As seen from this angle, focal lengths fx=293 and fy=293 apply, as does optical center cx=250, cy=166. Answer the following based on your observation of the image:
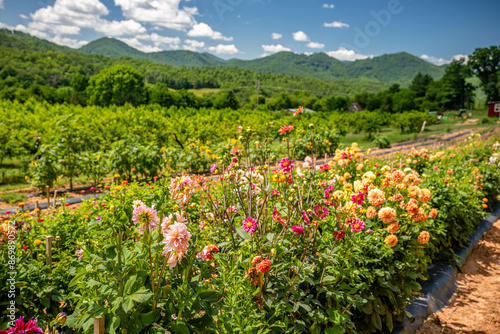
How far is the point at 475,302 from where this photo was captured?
302 centimetres

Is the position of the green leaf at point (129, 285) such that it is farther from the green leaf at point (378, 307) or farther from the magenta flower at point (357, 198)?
the green leaf at point (378, 307)

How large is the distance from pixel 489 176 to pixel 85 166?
763cm

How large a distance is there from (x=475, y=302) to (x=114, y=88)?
5016cm

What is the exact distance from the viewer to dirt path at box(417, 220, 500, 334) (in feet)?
8.48

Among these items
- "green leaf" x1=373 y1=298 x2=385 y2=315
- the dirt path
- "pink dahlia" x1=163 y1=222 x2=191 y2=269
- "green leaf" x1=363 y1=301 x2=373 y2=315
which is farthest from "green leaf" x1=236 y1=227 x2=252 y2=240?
the dirt path

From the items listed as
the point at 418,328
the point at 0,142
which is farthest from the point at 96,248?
the point at 0,142

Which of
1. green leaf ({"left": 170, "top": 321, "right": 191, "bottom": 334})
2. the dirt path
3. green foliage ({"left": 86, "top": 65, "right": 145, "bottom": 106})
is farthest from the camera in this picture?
green foliage ({"left": 86, "top": 65, "right": 145, "bottom": 106})

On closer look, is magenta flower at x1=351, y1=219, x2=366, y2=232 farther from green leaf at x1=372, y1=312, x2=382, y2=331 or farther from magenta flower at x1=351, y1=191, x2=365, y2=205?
green leaf at x1=372, y1=312, x2=382, y2=331

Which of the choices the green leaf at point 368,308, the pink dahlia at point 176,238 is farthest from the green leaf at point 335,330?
the pink dahlia at point 176,238

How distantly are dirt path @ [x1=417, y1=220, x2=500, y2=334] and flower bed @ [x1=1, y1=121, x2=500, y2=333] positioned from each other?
1.80ft

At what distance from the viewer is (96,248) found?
1505 mm

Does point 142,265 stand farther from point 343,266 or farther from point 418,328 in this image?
point 418,328

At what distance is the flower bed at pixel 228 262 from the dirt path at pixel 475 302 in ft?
1.80

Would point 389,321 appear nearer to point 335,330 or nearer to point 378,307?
point 378,307
